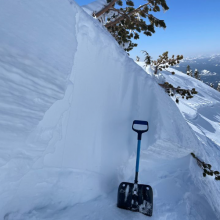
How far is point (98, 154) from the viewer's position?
2.74 m

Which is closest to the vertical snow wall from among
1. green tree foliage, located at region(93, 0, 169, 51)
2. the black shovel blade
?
the black shovel blade

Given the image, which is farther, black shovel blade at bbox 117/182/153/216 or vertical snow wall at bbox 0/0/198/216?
black shovel blade at bbox 117/182/153/216

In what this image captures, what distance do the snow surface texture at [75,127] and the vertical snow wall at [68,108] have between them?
0.04 feet

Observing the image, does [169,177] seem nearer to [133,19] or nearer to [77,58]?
[77,58]

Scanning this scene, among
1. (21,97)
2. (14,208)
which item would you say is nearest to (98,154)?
(14,208)

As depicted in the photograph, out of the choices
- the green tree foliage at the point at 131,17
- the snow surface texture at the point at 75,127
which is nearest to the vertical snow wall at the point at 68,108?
the snow surface texture at the point at 75,127

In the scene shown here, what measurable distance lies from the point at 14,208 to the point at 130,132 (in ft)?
7.15

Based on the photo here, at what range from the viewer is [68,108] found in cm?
238

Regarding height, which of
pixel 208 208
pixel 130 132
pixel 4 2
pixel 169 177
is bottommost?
pixel 208 208

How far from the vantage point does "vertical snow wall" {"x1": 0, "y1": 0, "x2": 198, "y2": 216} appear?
5.71ft

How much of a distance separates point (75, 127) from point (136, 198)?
144 centimetres

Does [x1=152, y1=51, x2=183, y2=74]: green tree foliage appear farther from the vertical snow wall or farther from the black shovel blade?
the black shovel blade

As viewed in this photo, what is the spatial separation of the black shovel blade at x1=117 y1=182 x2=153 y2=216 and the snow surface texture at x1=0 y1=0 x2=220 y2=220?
0.31 ft

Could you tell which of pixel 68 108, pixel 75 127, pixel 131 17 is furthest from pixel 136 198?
pixel 131 17
